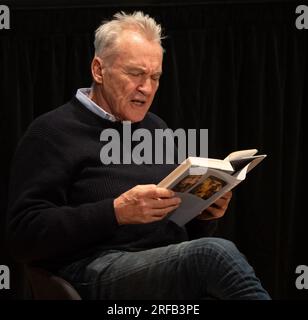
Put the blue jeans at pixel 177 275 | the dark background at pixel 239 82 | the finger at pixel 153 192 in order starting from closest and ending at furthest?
the blue jeans at pixel 177 275, the finger at pixel 153 192, the dark background at pixel 239 82

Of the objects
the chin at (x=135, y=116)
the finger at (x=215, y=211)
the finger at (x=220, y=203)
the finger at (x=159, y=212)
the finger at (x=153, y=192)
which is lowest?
the finger at (x=215, y=211)

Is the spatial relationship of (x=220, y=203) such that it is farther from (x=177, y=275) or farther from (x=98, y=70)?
(x=98, y=70)

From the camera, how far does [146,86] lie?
167 centimetres

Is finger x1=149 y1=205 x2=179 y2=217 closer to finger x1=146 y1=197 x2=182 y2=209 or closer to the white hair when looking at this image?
finger x1=146 y1=197 x2=182 y2=209

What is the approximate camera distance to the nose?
167cm

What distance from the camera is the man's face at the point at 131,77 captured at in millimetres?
1630

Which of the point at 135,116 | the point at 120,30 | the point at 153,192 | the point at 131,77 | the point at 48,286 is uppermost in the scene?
the point at 120,30

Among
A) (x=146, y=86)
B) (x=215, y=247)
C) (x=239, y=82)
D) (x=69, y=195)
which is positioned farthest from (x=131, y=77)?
(x=239, y=82)

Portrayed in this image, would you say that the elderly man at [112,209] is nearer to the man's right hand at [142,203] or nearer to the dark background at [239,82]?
the man's right hand at [142,203]

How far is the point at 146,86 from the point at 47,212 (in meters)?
0.50

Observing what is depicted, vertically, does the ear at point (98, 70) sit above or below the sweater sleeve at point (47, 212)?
above

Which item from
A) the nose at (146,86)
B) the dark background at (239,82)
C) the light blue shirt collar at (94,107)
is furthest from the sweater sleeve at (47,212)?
the dark background at (239,82)

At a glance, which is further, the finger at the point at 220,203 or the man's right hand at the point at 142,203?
the finger at the point at 220,203

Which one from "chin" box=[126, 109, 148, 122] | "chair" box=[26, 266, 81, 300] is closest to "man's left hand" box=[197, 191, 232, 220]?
Result: "chin" box=[126, 109, 148, 122]
